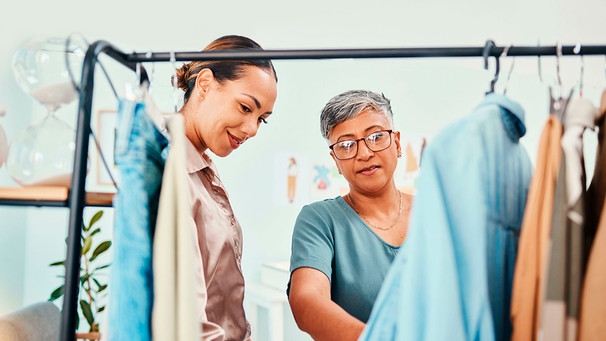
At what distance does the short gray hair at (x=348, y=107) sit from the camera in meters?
1.64

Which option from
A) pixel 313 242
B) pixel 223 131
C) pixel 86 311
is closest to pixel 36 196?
pixel 223 131

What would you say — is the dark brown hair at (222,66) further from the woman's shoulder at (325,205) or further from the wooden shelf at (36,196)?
the wooden shelf at (36,196)

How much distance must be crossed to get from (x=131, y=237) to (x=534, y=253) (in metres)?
0.60

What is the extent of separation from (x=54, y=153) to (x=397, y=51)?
2.19 ft

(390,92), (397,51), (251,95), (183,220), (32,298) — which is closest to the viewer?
(183,220)

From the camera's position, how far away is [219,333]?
107 cm

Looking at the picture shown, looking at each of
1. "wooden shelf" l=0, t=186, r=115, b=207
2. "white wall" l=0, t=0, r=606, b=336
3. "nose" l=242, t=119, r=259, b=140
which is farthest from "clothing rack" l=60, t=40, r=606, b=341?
"white wall" l=0, t=0, r=606, b=336

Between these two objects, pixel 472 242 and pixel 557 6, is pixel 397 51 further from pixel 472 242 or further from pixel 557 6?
pixel 557 6

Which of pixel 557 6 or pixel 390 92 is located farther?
pixel 390 92

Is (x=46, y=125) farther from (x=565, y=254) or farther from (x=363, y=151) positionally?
(x=565, y=254)

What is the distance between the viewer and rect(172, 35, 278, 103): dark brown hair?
1461mm

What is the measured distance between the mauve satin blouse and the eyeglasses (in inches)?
14.9

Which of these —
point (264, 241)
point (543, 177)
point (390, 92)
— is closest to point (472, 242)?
point (543, 177)

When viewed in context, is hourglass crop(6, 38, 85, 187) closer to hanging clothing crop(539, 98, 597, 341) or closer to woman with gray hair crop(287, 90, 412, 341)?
woman with gray hair crop(287, 90, 412, 341)
